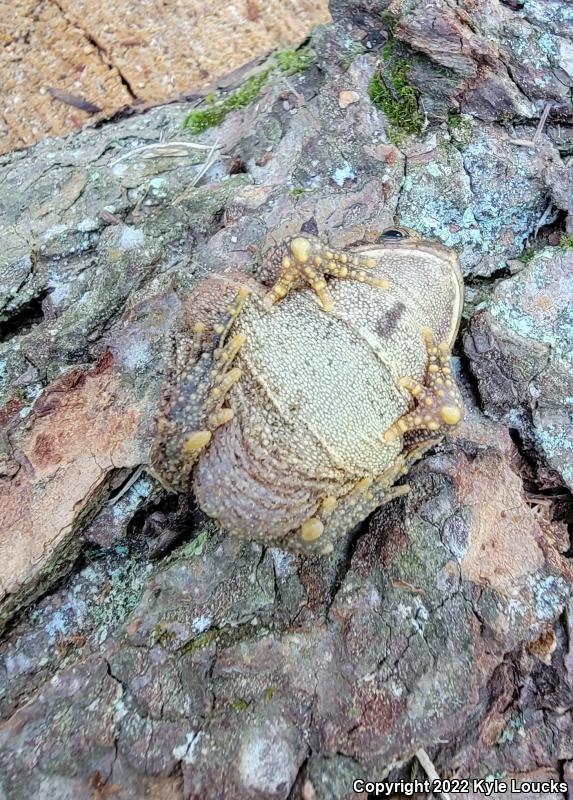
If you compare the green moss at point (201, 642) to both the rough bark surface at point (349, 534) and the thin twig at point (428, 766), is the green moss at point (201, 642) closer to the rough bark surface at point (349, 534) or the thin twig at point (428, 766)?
the rough bark surface at point (349, 534)

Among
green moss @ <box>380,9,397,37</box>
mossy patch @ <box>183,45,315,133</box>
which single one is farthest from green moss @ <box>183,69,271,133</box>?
green moss @ <box>380,9,397,37</box>

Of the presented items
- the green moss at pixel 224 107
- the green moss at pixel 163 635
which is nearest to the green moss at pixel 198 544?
the green moss at pixel 163 635

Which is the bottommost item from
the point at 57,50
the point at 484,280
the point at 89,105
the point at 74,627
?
the point at 484,280

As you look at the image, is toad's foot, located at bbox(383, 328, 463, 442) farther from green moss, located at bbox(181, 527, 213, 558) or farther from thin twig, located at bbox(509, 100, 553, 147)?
thin twig, located at bbox(509, 100, 553, 147)

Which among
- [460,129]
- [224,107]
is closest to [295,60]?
[224,107]

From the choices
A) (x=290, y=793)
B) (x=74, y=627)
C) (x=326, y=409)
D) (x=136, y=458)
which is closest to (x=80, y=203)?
(x=136, y=458)

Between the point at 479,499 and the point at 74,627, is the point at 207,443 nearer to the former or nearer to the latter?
the point at 74,627
